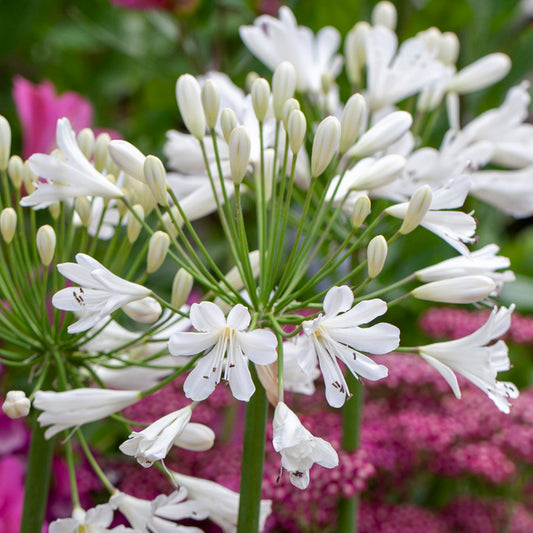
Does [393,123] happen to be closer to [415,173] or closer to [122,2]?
[415,173]

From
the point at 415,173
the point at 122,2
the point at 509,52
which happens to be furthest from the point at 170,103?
the point at 415,173

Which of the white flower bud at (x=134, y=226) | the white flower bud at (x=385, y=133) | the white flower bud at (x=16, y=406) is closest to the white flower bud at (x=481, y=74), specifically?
the white flower bud at (x=385, y=133)

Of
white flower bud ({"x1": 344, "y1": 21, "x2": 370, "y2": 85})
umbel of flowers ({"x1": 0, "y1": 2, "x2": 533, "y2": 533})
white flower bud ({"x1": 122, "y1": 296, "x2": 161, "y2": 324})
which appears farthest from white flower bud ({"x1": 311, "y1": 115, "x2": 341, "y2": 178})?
white flower bud ({"x1": 344, "y1": 21, "x2": 370, "y2": 85})

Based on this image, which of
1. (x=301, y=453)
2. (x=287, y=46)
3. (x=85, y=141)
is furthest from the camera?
(x=287, y=46)

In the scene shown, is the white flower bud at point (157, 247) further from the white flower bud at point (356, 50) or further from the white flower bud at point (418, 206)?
the white flower bud at point (356, 50)

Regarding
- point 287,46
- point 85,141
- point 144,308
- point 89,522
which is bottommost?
point 89,522

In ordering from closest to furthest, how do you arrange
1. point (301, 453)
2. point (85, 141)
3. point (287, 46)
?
point (301, 453) < point (85, 141) < point (287, 46)

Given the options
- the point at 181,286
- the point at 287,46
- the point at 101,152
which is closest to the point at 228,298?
the point at 181,286

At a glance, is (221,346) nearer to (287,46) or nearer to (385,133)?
(385,133)
